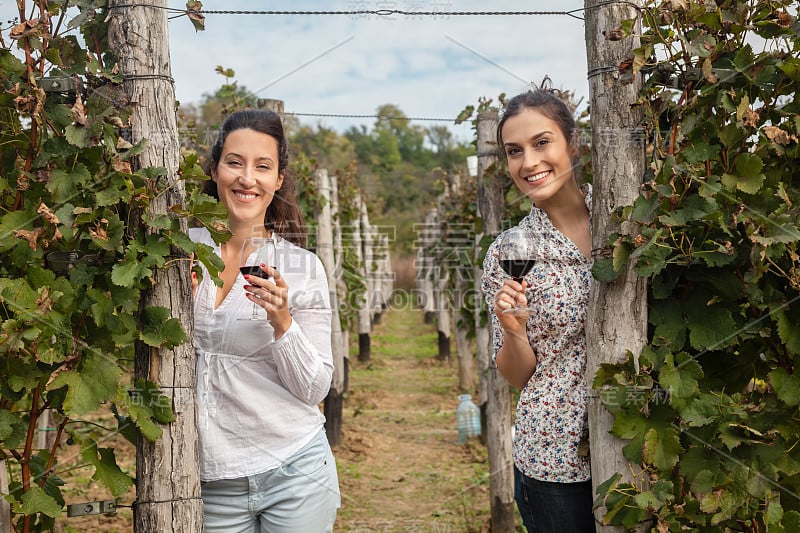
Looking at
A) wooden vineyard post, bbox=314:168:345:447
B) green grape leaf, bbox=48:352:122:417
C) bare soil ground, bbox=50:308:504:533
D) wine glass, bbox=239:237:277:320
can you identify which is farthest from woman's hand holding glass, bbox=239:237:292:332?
wooden vineyard post, bbox=314:168:345:447

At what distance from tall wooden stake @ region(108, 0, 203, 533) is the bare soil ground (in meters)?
0.90

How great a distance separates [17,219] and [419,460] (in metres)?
5.45

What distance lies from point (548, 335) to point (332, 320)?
5209mm

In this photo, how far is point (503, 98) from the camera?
5.15 m

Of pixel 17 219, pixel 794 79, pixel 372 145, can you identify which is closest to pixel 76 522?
pixel 17 219

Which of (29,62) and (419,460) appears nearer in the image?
(29,62)

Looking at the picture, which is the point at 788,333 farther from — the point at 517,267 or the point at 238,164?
the point at 238,164

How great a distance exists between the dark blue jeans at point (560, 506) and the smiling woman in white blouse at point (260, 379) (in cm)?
60

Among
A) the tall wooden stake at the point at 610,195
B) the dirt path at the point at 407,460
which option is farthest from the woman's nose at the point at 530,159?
the dirt path at the point at 407,460

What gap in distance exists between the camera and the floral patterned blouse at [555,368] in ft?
7.27

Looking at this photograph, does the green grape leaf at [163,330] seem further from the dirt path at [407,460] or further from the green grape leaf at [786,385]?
the dirt path at [407,460]

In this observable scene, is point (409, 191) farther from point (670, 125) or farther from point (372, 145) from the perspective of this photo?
point (670, 125)

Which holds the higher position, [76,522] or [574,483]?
[574,483]

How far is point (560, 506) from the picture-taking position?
223 centimetres
